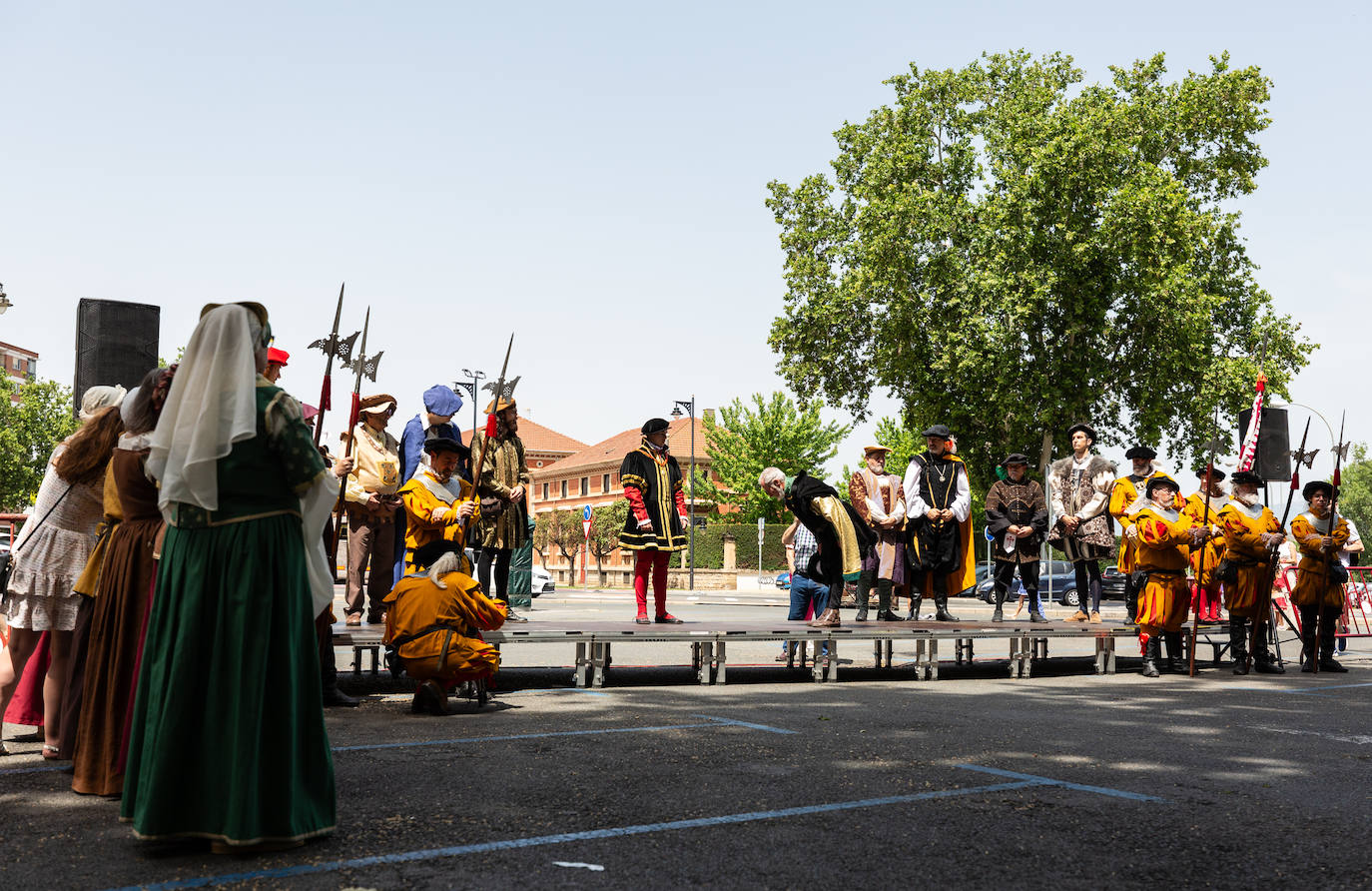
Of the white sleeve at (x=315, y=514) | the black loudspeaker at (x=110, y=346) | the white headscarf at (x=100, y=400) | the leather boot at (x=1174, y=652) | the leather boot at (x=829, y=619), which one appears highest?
the black loudspeaker at (x=110, y=346)

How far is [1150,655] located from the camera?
1248 cm

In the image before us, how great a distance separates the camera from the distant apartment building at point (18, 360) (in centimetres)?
12688

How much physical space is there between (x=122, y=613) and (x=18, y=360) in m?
145

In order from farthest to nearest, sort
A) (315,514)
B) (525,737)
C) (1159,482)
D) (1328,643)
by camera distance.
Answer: (1328,643), (1159,482), (525,737), (315,514)

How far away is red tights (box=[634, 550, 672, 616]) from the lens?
1139cm

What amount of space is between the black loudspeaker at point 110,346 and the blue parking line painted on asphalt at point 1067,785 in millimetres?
6188

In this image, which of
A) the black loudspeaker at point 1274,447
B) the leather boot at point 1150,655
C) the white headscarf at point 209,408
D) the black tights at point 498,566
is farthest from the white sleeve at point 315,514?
the black loudspeaker at point 1274,447

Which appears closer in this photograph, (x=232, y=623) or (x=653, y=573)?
(x=232, y=623)

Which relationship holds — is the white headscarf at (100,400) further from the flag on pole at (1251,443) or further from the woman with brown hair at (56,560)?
the flag on pole at (1251,443)

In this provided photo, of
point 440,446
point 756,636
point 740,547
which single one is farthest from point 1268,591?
point 740,547

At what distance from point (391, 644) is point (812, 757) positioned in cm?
321

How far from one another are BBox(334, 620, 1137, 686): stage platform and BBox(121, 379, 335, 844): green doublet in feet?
14.4

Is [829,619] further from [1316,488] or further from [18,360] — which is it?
[18,360]

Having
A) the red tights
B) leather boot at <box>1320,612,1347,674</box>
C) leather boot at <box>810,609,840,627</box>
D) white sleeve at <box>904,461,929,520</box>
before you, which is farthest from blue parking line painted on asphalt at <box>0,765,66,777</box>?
leather boot at <box>1320,612,1347,674</box>
